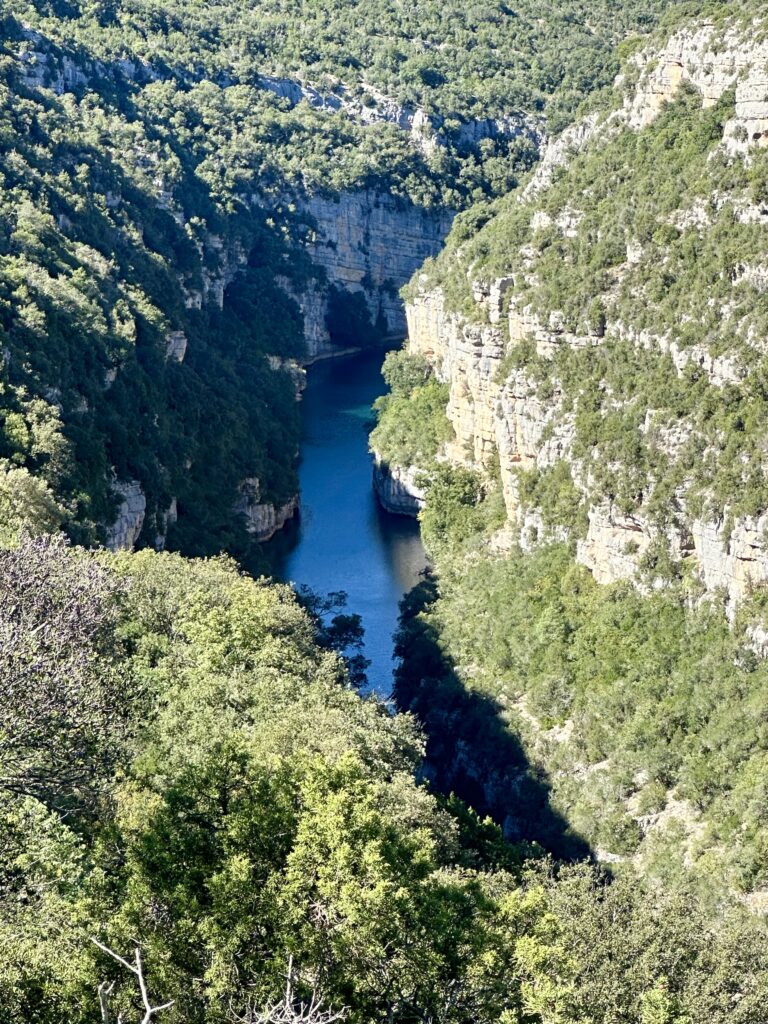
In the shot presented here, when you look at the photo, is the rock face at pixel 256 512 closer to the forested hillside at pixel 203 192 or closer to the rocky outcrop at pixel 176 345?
the forested hillside at pixel 203 192

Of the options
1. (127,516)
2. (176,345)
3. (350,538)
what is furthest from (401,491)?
(127,516)

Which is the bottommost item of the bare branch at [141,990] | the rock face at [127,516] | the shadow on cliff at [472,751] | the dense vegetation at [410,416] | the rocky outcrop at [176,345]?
the shadow on cliff at [472,751]

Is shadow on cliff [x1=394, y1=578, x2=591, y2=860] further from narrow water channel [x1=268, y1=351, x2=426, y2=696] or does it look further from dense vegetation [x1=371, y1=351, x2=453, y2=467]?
dense vegetation [x1=371, y1=351, x2=453, y2=467]

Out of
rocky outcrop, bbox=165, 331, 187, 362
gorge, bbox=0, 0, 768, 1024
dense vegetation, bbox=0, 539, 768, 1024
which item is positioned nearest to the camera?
dense vegetation, bbox=0, 539, 768, 1024

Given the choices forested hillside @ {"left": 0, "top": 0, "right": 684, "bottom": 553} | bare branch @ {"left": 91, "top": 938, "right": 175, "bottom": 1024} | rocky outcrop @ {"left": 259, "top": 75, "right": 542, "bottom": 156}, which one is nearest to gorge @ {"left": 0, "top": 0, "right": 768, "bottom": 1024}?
bare branch @ {"left": 91, "top": 938, "right": 175, "bottom": 1024}

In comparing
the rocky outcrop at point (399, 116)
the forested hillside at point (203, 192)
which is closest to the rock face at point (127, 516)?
the forested hillside at point (203, 192)

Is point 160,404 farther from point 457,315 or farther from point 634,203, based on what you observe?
point 634,203

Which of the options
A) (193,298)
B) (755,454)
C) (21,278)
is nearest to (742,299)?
(755,454)

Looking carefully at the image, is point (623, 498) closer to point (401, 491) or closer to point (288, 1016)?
point (401, 491)
